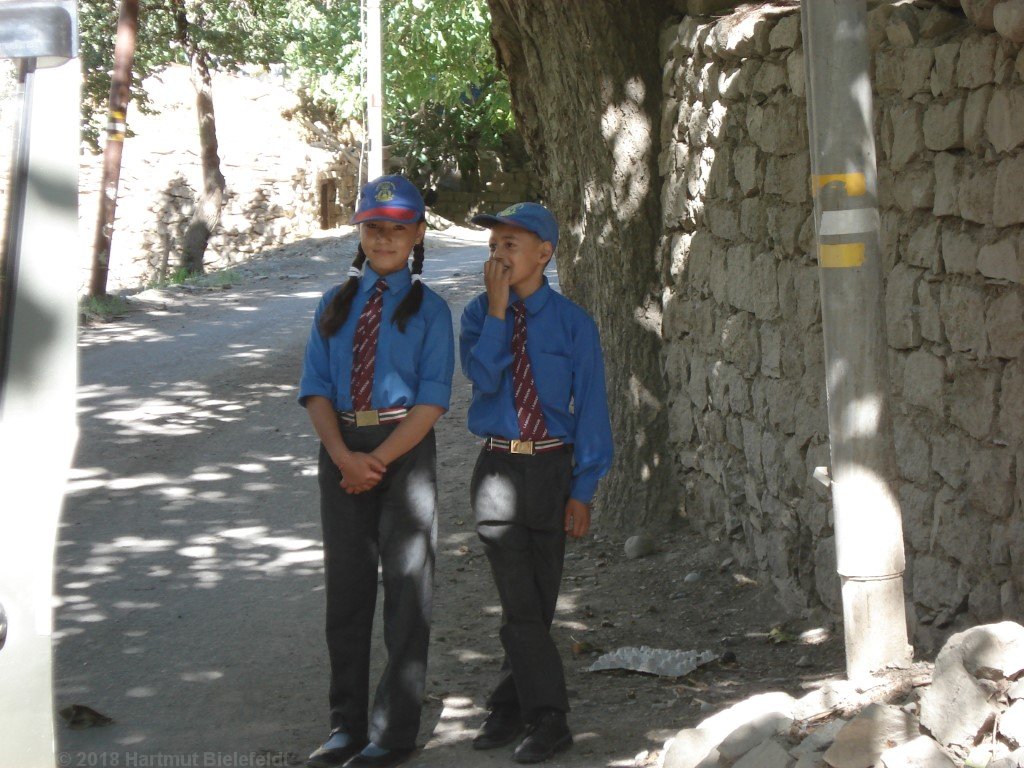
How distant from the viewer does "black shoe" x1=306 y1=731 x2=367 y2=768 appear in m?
3.97

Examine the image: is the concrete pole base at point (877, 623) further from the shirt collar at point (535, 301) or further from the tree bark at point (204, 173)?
the tree bark at point (204, 173)

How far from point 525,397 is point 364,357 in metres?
0.53

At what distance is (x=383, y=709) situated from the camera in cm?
395

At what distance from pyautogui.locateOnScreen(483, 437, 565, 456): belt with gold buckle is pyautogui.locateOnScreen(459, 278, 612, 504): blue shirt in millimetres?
21

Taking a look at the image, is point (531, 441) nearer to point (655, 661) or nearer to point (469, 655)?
point (655, 661)

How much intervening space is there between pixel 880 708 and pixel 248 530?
15.4 feet

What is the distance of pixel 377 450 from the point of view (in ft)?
12.6

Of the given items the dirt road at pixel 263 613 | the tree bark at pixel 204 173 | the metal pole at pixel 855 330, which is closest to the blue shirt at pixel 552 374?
the metal pole at pixel 855 330

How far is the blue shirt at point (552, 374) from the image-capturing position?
4008 millimetres

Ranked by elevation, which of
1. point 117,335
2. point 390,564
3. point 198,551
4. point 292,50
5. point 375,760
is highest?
point 292,50

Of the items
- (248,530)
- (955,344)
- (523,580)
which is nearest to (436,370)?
(523,580)

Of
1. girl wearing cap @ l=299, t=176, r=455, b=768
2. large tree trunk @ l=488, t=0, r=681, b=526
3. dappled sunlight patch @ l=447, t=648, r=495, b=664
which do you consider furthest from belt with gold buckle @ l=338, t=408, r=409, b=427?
large tree trunk @ l=488, t=0, r=681, b=526

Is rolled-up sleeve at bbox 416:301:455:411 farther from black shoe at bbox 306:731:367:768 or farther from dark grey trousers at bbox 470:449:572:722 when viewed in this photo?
black shoe at bbox 306:731:367:768

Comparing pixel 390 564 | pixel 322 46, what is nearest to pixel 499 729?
pixel 390 564
